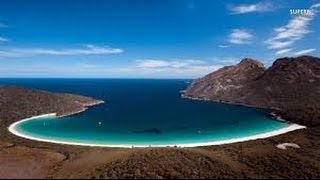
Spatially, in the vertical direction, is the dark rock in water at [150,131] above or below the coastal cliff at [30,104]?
below

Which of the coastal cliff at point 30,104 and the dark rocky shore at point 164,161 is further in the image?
the coastal cliff at point 30,104

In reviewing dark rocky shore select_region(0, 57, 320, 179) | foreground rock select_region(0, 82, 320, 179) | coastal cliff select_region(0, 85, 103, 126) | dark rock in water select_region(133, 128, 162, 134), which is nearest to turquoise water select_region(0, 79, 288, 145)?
dark rock in water select_region(133, 128, 162, 134)

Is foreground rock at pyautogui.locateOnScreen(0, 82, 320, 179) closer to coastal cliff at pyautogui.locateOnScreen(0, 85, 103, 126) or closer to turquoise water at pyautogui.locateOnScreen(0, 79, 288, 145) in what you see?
turquoise water at pyautogui.locateOnScreen(0, 79, 288, 145)

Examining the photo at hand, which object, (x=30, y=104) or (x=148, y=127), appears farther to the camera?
(x=30, y=104)

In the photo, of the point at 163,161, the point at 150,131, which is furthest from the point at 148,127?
the point at 163,161

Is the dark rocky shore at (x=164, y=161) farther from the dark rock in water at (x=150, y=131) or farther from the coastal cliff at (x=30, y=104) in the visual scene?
the coastal cliff at (x=30, y=104)

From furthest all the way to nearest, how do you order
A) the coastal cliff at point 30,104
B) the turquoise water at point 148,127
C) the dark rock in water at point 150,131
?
the coastal cliff at point 30,104 → the dark rock in water at point 150,131 → the turquoise water at point 148,127

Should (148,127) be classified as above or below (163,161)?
below

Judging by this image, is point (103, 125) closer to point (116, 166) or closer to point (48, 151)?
point (48, 151)

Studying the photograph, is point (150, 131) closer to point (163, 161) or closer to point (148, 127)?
point (148, 127)

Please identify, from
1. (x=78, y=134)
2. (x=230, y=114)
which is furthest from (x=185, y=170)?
(x=230, y=114)

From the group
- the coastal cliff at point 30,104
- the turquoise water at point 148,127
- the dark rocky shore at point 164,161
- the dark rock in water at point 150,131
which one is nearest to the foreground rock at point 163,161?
the dark rocky shore at point 164,161
